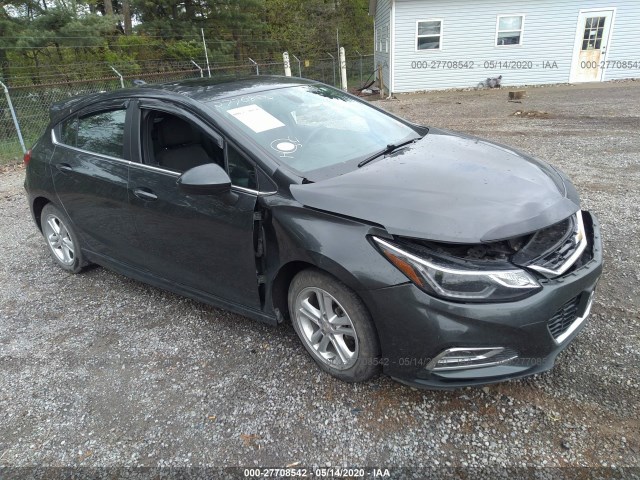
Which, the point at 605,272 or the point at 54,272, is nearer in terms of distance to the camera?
the point at 605,272

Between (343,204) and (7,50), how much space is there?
1243 cm

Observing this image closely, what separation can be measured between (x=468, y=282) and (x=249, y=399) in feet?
4.48

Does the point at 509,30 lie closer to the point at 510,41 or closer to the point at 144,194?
the point at 510,41

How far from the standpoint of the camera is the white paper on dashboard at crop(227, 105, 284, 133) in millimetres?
2734

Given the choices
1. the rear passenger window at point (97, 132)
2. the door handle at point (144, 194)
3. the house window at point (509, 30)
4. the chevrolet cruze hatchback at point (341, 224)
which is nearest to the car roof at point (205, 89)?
the chevrolet cruze hatchback at point (341, 224)

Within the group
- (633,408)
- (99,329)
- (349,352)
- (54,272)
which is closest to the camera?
(633,408)

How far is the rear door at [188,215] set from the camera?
2.58 meters

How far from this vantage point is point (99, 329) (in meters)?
3.29

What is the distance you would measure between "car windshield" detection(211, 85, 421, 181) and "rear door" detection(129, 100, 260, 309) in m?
0.26

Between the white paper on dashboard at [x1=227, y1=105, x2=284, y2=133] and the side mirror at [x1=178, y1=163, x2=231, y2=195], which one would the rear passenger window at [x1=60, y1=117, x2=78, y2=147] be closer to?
the white paper on dashboard at [x1=227, y1=105, x2=284, y2=133]

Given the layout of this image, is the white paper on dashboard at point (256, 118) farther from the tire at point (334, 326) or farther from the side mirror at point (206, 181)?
the tire at point (334, 326)

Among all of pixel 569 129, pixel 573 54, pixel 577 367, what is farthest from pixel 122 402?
pixel 573 54

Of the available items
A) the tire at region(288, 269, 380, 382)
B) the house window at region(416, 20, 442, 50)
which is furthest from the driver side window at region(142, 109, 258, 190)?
the house window at region(416, 20, 442, 50)

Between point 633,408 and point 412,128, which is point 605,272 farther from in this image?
point 412,128
